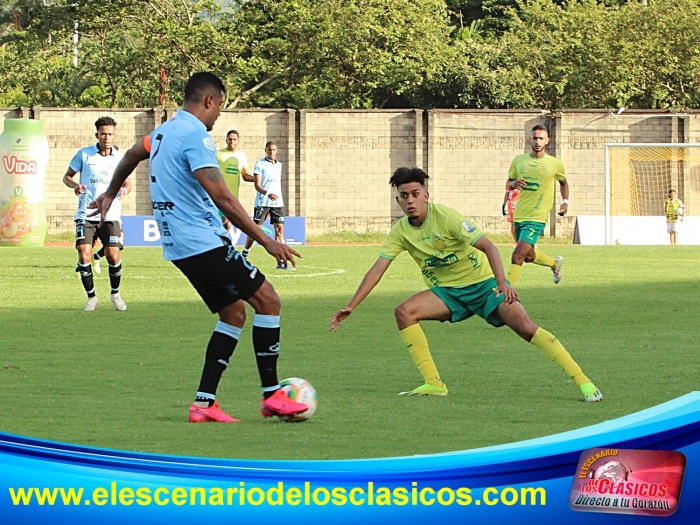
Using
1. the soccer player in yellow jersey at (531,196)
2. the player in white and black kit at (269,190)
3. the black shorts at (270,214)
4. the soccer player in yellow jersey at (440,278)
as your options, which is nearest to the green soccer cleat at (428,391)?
the soccer player in yellow jersey at (440,278)

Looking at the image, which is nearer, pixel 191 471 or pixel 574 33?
pixel 191 471

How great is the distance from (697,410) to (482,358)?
Answer: 25.6 feet

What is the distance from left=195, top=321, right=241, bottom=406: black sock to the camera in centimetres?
703

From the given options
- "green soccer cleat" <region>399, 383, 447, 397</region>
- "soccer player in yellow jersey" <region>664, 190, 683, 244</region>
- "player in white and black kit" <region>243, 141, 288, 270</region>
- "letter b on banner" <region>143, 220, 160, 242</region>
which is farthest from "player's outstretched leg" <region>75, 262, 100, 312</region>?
"soccer player in yellow jersey" <region>664, 190, 683, 244</region>

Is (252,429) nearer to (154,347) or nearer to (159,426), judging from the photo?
(159,426)

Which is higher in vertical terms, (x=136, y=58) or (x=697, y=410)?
(x=136, y=58)

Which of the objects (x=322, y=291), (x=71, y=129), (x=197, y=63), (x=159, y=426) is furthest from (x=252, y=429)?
(x=197, y=63)

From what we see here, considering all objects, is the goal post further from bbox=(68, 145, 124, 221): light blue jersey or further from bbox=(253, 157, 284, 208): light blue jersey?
bbox=(68, 145, 124, 221): light blue jersey

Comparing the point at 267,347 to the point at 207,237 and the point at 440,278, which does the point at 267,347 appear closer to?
the point at 207,237

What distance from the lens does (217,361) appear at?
7059 millimetres

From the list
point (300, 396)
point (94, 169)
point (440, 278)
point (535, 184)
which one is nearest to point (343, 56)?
point (535, 184)

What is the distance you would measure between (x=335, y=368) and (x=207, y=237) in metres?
2.92

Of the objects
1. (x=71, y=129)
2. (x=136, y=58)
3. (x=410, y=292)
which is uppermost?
(x=136, y=58)

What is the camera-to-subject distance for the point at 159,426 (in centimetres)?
673
